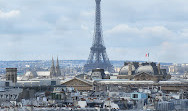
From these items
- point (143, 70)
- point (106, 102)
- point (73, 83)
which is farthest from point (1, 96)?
point (143, 70)

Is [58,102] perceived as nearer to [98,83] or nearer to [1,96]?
[1,96]

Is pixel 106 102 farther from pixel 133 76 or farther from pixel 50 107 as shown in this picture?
pixel 133 76

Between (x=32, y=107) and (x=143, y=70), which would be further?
(x=143, y=70)

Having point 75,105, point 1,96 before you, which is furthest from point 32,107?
point 1,96

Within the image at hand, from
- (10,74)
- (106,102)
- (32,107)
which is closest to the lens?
(32,107)

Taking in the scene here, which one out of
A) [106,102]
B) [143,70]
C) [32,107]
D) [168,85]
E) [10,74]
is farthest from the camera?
[143,70]

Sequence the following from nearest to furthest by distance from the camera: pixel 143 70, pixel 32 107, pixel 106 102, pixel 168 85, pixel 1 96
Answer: pixel 32 107 < pixel 106 102 < pixel 1 96 < pixel 168 85 < pixel 143 70

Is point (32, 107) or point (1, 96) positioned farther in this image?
point (1, 96)

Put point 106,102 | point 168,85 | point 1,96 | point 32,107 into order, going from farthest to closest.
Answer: point 168,85, point 1,96, point 106,102, point 32,107
